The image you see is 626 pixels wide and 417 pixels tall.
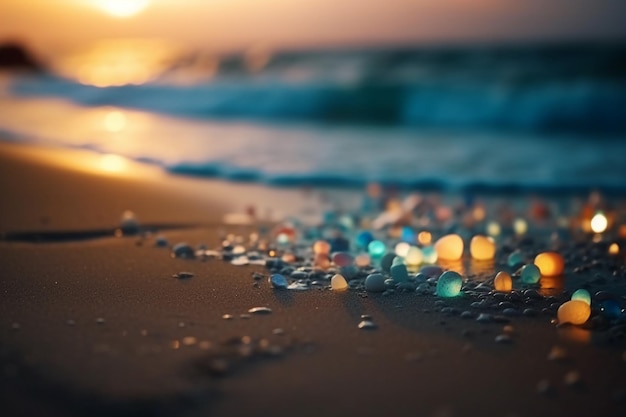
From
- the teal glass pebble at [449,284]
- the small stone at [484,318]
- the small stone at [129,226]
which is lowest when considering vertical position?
the small stone at [484,318]

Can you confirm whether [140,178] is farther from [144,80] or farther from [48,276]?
[144,80]

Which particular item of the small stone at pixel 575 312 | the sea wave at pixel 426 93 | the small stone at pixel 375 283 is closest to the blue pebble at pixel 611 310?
the small stone at pixel 575 312

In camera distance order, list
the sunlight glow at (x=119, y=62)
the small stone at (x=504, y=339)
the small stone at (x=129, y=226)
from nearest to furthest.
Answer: the small stone at (x=504, y=339) → the small stone at (x=129, y=226) → the sunlight glow at (x=119, y=62)

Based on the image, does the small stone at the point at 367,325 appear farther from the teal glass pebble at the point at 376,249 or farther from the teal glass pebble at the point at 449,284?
the teal glass pebble at the point at 376,249

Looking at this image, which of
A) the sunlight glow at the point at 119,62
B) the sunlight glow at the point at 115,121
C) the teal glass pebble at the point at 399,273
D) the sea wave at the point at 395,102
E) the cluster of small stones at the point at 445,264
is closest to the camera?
the cluster of small stones at the point at 445,264

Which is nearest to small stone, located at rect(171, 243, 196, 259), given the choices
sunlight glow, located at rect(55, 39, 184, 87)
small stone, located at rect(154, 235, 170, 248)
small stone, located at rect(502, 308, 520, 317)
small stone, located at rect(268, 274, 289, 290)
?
small stone, located at rect(154, 235, 170, 248)

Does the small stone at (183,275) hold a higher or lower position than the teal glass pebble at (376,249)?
lower

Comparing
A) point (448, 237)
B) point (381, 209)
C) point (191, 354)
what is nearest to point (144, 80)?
point (381, 209)
